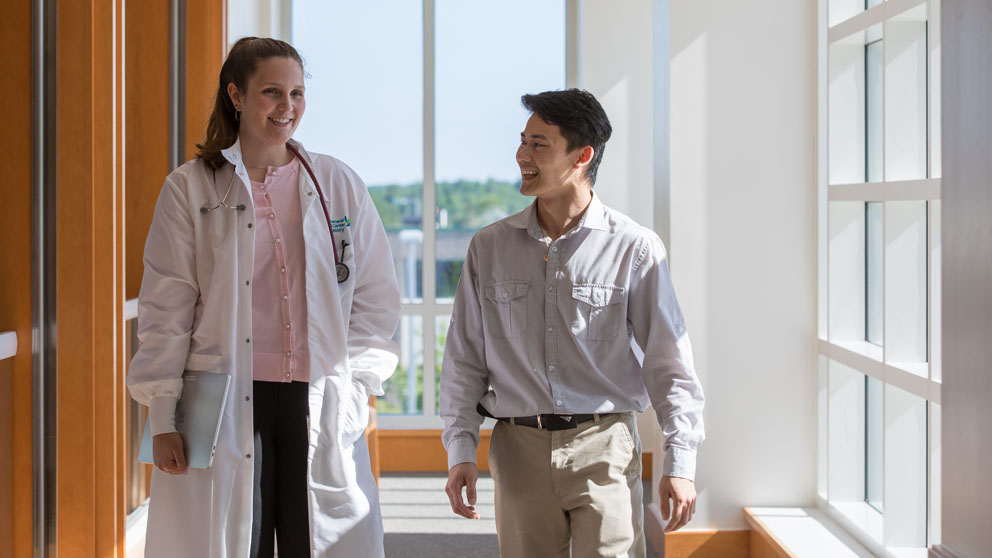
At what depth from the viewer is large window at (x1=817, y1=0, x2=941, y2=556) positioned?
276 cm

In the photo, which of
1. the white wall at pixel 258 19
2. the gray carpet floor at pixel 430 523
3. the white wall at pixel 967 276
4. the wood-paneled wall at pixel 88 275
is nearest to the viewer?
the white wall at pixel 967 276

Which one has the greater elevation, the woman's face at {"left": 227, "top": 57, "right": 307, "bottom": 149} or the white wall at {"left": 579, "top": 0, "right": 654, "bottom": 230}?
the white wall at {"left": 579, "top": 0, "right": 654, "bottom": 230}

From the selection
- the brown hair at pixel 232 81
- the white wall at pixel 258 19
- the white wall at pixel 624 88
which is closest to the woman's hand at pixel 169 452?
the brown hair at pixel 232 81

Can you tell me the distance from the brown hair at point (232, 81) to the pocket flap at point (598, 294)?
812mm

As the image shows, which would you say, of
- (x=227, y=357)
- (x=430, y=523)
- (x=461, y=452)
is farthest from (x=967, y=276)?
(x=430, y=523)

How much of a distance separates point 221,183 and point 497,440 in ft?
2.70

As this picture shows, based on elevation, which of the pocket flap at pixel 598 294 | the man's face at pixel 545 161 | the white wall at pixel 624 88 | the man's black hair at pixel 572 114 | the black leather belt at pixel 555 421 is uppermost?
the white wall at pixel 624 88

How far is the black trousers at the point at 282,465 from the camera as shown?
6.67ft

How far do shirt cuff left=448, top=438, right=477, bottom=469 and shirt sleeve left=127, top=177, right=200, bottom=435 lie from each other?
1.93ft

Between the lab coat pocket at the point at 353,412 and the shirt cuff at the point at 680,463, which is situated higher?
the lab coat pocket at the point at 353,412

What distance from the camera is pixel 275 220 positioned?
2072 millimetres

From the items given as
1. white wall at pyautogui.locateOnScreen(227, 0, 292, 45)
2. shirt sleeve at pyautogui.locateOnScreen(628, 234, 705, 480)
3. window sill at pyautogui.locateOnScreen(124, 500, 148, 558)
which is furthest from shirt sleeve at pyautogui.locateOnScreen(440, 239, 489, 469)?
white wall at pyautogui.locateOnScreen(227, 0, 292, 45)

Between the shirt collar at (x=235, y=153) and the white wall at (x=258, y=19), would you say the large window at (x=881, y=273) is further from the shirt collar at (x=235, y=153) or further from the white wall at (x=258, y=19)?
the white wall at (x=258, y=19)

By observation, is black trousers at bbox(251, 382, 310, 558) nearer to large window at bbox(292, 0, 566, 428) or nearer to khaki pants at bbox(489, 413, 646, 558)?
khaki pants at bbox(489, 413, 646, 558)
